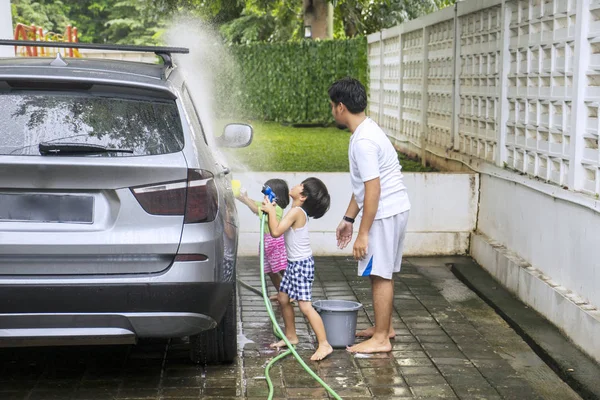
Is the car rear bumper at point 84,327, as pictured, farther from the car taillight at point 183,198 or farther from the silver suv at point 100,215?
the car taillight at point 183,198

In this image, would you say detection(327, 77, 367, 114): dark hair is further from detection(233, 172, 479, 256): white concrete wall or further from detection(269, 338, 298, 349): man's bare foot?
detection(233, 172, 479, 256): white concrete wall

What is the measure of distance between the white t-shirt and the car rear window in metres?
1.31

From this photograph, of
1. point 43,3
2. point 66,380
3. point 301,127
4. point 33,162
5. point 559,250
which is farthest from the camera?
point 43,3

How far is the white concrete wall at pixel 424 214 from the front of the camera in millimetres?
9047

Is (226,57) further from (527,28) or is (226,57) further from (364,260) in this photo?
(364,260)

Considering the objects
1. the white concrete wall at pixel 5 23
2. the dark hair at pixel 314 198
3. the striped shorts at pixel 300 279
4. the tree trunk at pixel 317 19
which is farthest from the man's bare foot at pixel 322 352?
the tree trunk at pixel 317 19

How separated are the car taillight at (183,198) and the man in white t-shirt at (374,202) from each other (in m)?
1.25

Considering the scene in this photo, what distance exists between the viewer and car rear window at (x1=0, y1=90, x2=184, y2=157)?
4.51 m

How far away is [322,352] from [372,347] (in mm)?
355

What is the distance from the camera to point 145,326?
15.0ft

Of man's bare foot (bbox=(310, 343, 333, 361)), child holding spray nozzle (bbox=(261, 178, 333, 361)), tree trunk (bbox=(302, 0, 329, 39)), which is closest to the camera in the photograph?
man's bare foot (bbox=(310, 343, 333, 361))

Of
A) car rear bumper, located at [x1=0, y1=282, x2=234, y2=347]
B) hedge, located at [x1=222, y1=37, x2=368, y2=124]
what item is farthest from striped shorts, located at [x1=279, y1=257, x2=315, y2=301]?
hedge, located at [x1=222, y1=37, x2=368, y2=124]

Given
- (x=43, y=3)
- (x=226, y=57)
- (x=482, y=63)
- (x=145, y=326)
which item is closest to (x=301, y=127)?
(x=226, y=57)

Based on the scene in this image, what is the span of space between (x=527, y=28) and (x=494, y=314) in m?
2.44
